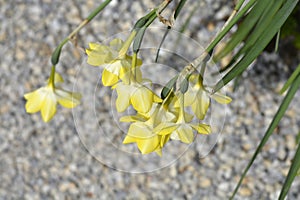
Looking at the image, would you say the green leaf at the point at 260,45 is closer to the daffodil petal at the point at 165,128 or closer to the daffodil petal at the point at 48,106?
the daffodil petal at the point at 165,128

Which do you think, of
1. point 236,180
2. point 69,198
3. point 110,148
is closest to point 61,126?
point 69,198

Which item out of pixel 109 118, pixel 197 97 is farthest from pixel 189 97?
pixel 109 118

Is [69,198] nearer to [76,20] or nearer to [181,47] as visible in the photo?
[76,20]

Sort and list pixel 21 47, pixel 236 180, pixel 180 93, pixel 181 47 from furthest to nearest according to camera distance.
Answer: pixel 21 47
pixel 236 180
pixel 181 47
pixel 180 93

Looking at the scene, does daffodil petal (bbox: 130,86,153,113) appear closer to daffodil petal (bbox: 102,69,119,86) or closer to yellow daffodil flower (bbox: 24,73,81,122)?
daffodil petal (bbox: 102,69,119,86)

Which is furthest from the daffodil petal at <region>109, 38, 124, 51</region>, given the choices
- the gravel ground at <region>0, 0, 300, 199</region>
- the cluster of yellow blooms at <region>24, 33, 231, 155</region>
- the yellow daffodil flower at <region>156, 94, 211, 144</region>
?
the gravel ground at <region>0, 0, 300, 199</region>

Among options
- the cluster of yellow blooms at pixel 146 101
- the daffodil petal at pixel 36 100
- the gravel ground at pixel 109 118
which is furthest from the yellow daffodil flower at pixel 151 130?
the gravel ground at pixel 109 118
